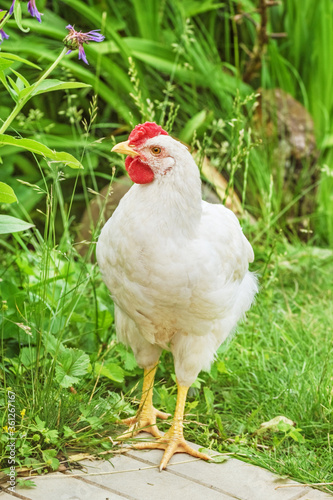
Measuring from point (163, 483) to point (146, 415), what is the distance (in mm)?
452

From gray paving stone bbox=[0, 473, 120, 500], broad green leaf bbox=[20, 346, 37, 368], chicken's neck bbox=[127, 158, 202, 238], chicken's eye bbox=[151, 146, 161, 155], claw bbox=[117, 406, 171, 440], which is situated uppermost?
chicken's eye bbox=[151, 146, 161, 155]

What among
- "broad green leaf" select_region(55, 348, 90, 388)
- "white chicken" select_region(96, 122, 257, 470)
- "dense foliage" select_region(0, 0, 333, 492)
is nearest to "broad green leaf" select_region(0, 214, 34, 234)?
"dense foliage" select_region(0, 0, 333, 492)

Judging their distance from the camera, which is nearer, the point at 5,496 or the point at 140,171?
the point at 5,496

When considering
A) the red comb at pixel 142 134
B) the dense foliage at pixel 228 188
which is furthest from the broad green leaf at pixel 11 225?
the red comb at pixel 142 134

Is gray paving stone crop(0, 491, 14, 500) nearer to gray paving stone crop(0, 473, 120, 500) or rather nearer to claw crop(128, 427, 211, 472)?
gray paving stone crop(0, 473, 120, 500)

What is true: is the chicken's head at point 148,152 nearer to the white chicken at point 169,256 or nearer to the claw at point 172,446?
the white chicken at point 169,256

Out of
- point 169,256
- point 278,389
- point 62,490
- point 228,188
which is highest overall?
point 169,256

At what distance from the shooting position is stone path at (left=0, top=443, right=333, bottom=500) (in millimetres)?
2152

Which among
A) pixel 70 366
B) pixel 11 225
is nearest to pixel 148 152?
pixel 11 225

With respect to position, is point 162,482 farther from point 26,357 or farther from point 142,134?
point 142,134

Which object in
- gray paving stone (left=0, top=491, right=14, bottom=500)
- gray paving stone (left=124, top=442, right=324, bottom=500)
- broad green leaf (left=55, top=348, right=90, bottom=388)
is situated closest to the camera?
gray paving stone (left=0, top=491, right=14, bottom=500)

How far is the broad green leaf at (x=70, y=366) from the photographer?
2.44m

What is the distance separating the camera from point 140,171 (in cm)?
235

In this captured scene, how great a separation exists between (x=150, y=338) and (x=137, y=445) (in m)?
0.39
